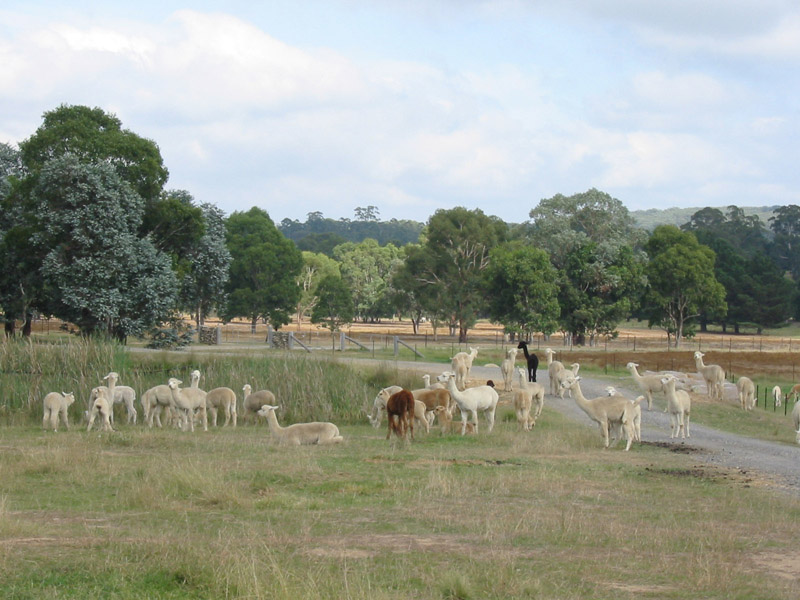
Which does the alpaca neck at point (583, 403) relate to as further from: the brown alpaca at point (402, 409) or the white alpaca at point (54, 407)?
the white alpaca at point (54, 407)

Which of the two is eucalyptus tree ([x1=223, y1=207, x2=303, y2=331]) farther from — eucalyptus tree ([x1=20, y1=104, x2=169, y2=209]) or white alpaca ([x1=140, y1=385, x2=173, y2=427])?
white alpaca ([x1=140, y1=385, x2=173, y2=427])

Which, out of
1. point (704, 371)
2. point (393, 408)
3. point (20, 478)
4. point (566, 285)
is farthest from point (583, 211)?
point (20, 478)

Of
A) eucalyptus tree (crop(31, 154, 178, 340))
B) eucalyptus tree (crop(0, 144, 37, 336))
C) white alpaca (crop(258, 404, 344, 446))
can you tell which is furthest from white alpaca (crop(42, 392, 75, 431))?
eucalyptus tree (crop(0, 144, 37, 336))

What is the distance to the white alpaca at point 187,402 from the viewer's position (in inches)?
862

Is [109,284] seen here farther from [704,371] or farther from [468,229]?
[468,229]

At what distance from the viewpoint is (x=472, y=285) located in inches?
3317

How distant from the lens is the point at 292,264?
280ft

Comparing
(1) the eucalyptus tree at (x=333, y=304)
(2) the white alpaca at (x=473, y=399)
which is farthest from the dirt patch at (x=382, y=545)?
(1) the eucalyptus tree at (x=333, y=304)

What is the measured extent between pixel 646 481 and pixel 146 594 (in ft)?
29.3

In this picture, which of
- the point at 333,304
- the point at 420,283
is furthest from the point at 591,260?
the point at 333,304

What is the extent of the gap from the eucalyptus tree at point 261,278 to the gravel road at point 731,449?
5325cm

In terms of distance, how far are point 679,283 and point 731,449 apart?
60.9 metres

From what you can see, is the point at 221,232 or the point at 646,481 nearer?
the point at 646,481

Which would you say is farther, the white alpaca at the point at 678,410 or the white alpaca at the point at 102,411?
the white alpaca at the point at 678,410
